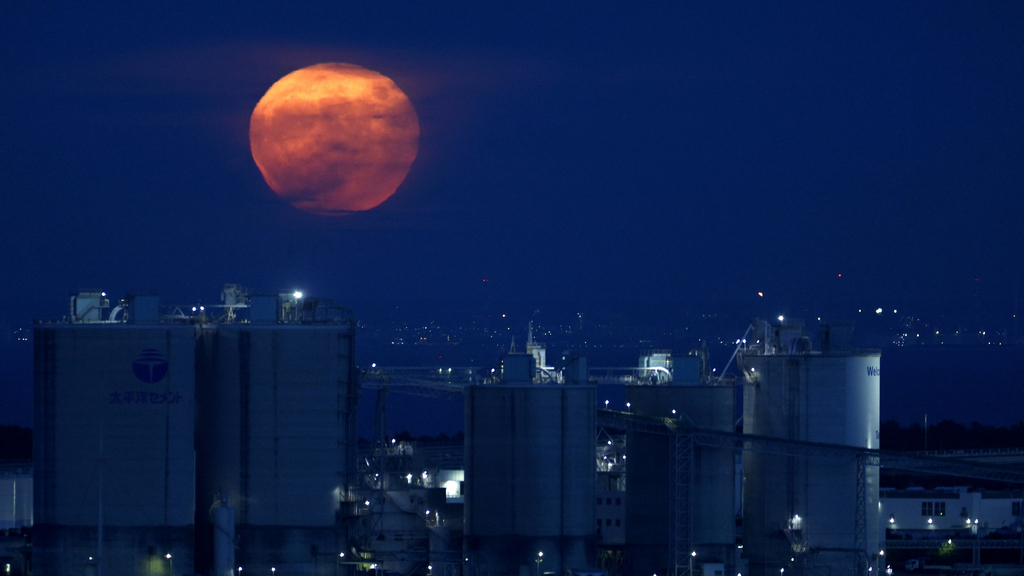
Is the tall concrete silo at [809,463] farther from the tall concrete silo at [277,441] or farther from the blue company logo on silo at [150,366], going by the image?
the blue company logo on silo at [150,366]

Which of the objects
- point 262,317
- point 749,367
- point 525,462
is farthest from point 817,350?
point 262,317

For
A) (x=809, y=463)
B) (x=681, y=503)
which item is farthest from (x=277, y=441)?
(x=809, y=463)

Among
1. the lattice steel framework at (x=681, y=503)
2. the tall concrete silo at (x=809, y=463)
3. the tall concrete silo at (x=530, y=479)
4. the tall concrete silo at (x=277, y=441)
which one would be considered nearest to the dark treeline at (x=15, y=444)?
the tall concrete silo at (x=277, y=441)

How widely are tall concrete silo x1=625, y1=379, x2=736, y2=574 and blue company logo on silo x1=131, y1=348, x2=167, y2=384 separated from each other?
52.5 feet

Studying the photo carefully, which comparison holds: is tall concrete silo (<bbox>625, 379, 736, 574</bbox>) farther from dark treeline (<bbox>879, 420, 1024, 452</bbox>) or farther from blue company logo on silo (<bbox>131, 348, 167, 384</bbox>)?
dark treeline (<bbox>879, 420, 1024, 452</bbox>)

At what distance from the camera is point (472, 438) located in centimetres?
4456

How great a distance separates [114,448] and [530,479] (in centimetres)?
1276

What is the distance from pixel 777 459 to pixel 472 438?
10.7 m

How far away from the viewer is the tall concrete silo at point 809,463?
4619 cm

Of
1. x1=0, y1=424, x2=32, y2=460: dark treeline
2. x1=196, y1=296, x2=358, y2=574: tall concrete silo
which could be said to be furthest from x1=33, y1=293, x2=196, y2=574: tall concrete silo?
x1=0, y1=424, x2=32, y2=460: dark treeline

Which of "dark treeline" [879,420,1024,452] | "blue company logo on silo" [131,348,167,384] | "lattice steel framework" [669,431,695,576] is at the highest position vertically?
"blue company logo on silo" [131,348,167,384]

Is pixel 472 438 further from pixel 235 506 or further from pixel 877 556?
pixel 877 556

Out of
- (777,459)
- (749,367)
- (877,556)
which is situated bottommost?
(877,556)

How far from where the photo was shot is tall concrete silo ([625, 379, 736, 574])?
4609 cm
